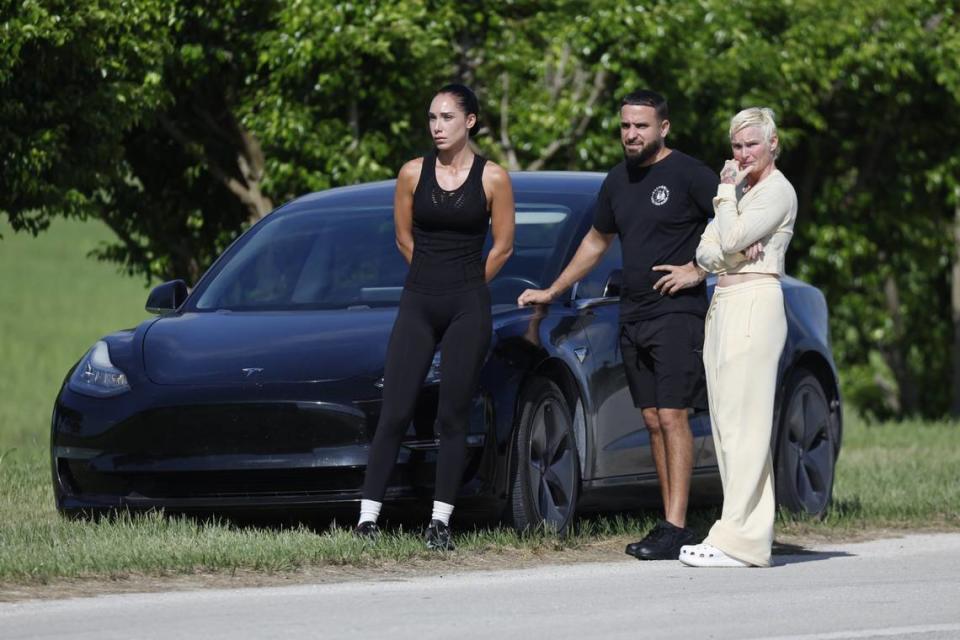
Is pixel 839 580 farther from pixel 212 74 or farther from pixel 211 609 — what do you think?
pixel 212 74

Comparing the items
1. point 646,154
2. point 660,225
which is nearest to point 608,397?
point 660,225

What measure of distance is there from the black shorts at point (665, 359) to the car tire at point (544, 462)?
1.14 feet

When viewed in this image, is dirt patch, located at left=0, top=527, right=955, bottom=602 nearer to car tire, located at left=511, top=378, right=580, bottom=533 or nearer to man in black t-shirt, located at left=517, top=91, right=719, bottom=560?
car tire, located at left=511, top=378, right=580, bottom=533

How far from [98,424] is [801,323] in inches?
148

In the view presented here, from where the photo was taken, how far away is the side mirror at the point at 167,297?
9.91 metres

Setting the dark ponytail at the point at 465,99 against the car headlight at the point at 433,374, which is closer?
the car headlight at the point at 433,374

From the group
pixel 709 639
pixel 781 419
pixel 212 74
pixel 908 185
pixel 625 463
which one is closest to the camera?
pixel 709 639

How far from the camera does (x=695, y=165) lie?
909 cm

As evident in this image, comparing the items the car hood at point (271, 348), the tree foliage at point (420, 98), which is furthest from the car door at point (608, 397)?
the tree foliage at point (420, 98)

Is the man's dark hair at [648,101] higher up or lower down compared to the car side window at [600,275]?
higher up

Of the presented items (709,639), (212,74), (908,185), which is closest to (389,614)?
(709,639)

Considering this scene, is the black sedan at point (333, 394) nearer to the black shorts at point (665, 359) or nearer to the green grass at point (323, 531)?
the green grass at point (323, 531)

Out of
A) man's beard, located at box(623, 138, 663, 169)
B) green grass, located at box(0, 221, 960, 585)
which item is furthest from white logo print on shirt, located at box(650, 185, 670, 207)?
green grass, located at box(0, 221, 960, 585)

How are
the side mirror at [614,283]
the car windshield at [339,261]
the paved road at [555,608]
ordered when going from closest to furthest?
the paved road at [555,608] < the side mirror at [614,283] < the car windshield at [339,261]
